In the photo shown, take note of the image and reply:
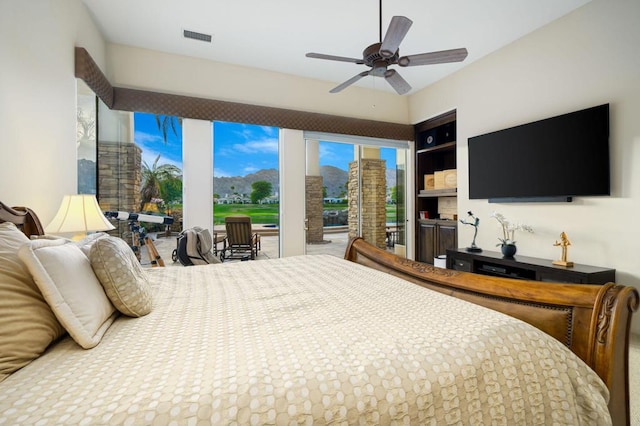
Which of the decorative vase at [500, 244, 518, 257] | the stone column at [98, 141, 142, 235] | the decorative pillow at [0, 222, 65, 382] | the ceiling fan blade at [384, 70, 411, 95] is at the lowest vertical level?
the decorative vase at [500, 244, 518, 257]

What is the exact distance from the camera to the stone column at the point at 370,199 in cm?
501

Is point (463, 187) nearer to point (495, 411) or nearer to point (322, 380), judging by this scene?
point (495, 411)

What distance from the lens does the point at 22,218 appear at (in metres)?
1.59

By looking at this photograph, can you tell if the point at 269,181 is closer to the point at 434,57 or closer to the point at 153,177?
the point at 153,177

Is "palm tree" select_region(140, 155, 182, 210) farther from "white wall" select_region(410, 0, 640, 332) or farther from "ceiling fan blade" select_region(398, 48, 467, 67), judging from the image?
"white wall" select_region(410, 0, 640, 332)

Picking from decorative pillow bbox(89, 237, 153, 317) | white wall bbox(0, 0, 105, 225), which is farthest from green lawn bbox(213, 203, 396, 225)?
decorative pillow bbox(89, 237, 153, 317)

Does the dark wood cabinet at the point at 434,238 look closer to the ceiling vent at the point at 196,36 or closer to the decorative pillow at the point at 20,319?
the ceiling vent at the point at 196,36

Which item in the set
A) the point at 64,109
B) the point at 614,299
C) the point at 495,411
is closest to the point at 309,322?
the point at 495,411

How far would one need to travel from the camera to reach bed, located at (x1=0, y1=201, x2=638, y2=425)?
696 mm

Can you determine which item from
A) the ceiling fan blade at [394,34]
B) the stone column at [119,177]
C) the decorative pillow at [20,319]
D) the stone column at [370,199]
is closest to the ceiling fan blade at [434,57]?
the ceiling fan blade at [394,34]

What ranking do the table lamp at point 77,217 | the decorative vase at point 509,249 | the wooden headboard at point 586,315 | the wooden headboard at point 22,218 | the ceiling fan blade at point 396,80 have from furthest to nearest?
the decorative vase at point 509,249 < the ceiling fan blade at point 396,80 < the table lamp at point 77,217 < the wooden headboard at point 22,218 < the wooden headboard at point 586,315

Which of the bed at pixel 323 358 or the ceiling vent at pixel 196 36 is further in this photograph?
the ceiling vent at pixel 196 36

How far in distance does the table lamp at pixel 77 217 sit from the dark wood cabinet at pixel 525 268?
3.70m

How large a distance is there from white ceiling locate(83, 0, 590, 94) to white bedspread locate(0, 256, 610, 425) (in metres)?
2.94
